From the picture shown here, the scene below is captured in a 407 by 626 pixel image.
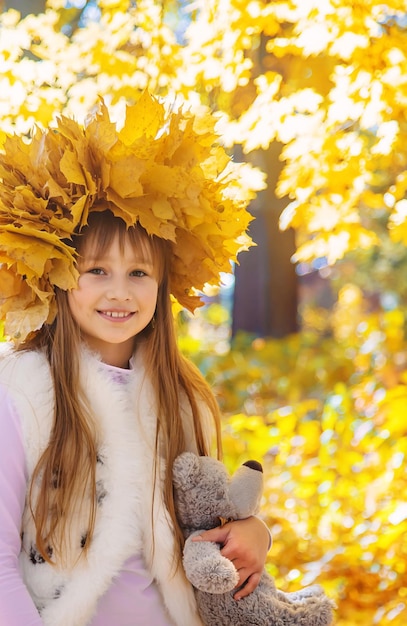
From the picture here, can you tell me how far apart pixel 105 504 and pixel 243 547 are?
341 millimetres

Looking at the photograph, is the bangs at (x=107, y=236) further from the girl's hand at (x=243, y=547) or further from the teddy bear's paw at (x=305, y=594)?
the teddy bear's paw at (x=305, y=594)

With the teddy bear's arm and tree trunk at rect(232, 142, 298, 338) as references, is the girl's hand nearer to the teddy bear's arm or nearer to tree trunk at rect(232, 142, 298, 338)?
the teddy bear's arm

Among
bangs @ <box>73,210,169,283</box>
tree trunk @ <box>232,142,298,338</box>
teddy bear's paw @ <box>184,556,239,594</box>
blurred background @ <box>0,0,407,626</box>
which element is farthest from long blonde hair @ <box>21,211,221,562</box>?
tree trunk @ <box>232,142,298,338</box>

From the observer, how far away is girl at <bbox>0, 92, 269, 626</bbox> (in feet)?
5.44

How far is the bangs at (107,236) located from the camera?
1808 millimetres

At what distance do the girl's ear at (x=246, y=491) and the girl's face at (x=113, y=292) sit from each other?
1.37ft

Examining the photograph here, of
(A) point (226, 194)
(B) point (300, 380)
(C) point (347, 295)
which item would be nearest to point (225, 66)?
(A) point (226, 194)

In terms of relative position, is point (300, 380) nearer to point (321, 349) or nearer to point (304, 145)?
point (321, 349)

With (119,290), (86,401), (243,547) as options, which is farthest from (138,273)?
(243,547)

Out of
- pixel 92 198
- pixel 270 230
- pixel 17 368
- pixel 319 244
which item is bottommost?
pixel 17 368

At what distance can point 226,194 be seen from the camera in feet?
6.77

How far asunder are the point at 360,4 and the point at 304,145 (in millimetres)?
576

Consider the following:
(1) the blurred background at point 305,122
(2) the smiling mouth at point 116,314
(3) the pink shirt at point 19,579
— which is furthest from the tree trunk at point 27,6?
(3) the pink shirt at point 19,579

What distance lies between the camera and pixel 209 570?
1.70 metres
